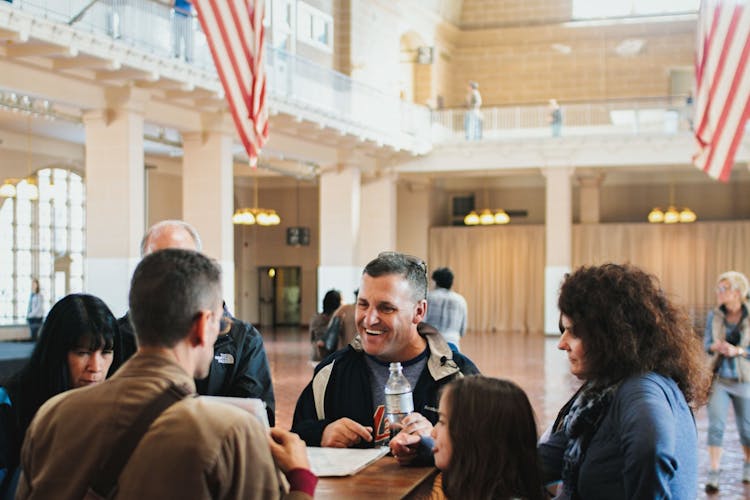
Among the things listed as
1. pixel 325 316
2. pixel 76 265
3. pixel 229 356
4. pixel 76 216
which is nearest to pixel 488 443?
pixel 229 356

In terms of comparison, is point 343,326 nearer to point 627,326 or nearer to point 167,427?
point 627,326

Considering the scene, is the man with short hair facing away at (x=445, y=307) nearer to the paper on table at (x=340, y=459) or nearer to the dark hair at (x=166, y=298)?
the paper on table at (x=340, y=459)

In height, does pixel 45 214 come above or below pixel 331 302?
above

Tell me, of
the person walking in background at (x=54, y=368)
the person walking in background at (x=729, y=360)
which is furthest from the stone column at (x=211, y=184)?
the person walking in background at (x=54, y=368)

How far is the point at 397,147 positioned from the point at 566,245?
17.8 ft

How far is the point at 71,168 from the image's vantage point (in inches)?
862

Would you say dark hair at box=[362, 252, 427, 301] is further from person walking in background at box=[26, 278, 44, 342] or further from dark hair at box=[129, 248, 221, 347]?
person walking in background at box=[26, 278, 44, 342]

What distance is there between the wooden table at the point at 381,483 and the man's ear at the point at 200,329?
22.5 inches

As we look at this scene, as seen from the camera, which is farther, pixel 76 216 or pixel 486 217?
pixel 486 217

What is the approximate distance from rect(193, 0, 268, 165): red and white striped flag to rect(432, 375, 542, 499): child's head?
885 cm

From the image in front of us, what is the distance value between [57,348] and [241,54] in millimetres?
8302

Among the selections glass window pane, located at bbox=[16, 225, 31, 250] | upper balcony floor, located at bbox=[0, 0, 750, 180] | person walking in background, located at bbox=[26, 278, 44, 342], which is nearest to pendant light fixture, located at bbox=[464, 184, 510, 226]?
upper balcony floor, located at bbox=[0, 0, 750, 180]

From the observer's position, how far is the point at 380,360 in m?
3.60

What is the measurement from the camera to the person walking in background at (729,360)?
7750 mm
